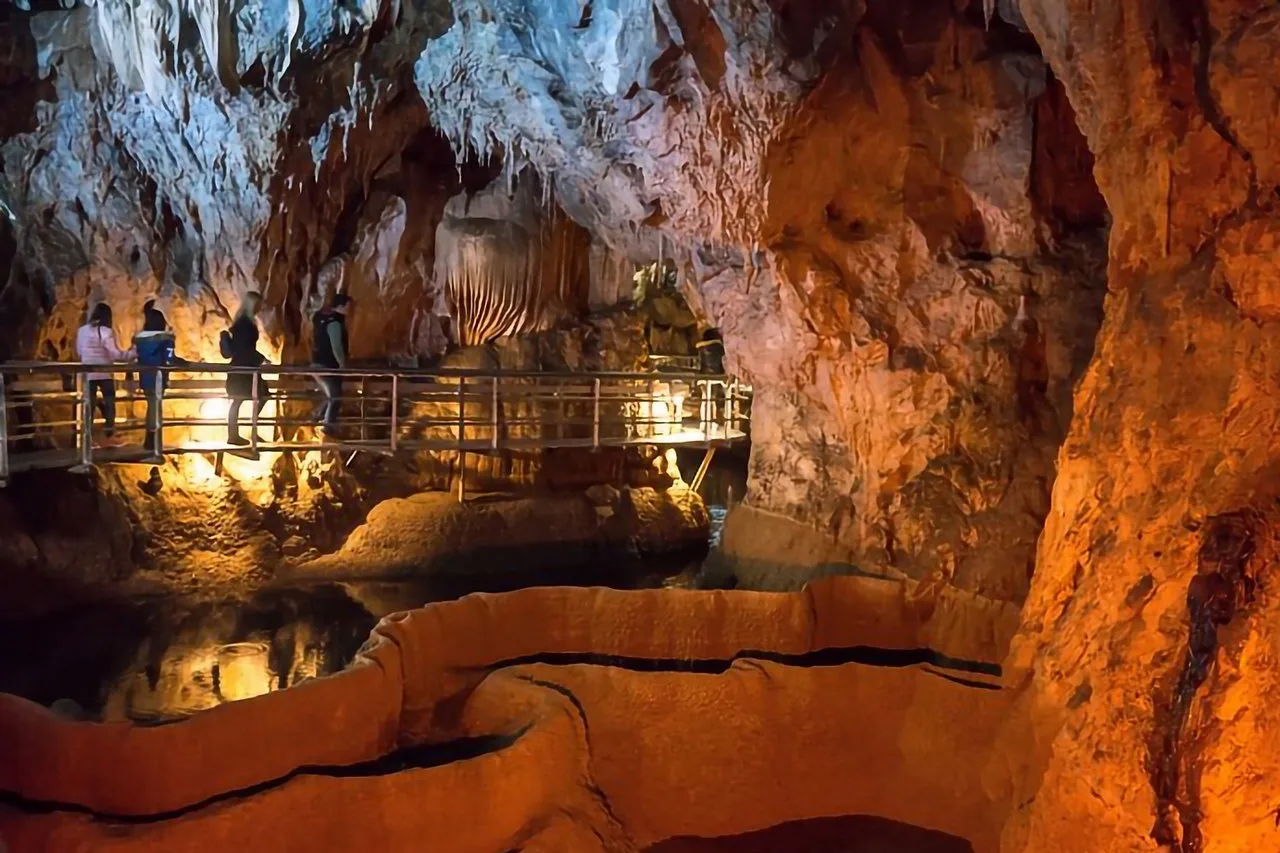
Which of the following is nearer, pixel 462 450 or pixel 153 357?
pixel 153 357

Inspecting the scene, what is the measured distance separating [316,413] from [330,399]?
39cm

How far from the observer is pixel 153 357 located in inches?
285

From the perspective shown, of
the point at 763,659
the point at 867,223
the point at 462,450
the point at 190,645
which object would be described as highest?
the point at 867,223

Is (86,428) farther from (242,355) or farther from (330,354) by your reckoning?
(330,354)

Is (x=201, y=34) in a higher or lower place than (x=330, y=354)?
higher

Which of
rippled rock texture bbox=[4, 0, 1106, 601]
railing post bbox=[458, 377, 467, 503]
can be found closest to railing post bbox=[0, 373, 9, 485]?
railing post bbox=[458, 377, 467, 503]

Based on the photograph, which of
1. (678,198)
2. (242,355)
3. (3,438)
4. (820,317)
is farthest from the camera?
(242,355)

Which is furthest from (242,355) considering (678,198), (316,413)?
(678,198)

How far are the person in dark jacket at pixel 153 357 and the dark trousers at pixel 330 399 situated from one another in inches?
43.9

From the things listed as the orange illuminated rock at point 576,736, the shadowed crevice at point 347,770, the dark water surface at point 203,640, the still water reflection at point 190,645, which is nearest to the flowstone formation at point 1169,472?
the orange illuminated rock at point 576,736

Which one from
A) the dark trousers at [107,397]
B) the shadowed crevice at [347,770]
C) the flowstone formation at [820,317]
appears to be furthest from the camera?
the dark trousers at [107,397]

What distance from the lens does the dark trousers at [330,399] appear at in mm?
8031

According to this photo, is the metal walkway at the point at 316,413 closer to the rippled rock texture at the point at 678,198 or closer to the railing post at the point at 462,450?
the railing post at the point at 462,450

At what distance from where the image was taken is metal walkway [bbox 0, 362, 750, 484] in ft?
21.7
